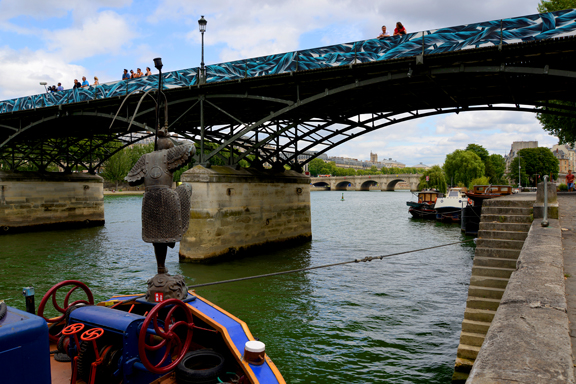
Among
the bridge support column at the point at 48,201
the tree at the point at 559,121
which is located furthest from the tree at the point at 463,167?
the bridge support column at the point at 48,201

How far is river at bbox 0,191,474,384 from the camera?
874 centimetres

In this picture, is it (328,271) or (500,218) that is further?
(328,271)

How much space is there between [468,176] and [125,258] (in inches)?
2823

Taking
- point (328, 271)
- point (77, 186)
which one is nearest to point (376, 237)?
point (328, 271)

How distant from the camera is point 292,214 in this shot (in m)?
24.6

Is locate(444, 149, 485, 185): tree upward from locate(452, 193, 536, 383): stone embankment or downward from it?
upward

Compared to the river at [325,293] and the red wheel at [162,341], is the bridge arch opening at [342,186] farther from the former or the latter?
the red wheel at [162,341]

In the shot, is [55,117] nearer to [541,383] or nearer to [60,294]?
[60,294]

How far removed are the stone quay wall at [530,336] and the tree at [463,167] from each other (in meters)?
80.1

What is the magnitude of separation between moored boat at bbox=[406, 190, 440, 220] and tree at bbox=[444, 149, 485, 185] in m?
37.3

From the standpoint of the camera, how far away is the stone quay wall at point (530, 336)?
2.46 m

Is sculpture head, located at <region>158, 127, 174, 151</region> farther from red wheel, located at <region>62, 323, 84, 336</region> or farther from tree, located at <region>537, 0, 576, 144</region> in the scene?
tree, located at <region>537, 0, 576, 144</region>

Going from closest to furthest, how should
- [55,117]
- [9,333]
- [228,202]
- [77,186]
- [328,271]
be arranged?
[9,333], [328,271], [228,202], [55,117], [77,186]

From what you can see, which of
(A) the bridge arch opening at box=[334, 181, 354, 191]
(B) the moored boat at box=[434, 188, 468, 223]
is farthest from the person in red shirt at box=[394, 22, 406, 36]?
(A) the bridge arch opening at box=[334, 181, 354, 191]
